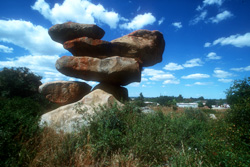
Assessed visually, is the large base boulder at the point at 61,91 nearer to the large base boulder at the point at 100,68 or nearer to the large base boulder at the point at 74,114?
the large base boulder at the point at 100,68

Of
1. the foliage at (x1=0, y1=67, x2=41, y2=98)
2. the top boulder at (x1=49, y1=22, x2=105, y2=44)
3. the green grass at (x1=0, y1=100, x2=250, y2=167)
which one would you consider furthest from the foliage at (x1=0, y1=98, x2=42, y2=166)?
the foliage at (x1=0, y1=67, x2=41, y2=98)

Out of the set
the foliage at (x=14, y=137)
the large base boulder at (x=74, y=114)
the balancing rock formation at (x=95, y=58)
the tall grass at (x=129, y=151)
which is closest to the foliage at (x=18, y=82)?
the balancing rock formation at (x=95, y=58)

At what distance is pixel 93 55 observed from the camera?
859 centimetres

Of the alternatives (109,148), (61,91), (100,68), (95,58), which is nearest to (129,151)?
(109,148)

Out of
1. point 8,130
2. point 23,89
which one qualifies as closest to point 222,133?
point 8,130

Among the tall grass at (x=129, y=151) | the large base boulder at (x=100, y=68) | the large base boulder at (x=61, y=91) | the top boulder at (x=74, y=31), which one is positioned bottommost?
the tall grass at (x=129, y=151)

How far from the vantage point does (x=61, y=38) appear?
28.5 feet

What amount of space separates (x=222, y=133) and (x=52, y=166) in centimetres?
536

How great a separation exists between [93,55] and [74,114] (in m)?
4.26

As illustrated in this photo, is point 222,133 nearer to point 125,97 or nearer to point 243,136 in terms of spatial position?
point 243,136

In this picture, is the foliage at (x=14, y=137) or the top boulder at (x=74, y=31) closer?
the foliage at (x=14, y=137)

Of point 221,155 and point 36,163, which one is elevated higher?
point 221,155

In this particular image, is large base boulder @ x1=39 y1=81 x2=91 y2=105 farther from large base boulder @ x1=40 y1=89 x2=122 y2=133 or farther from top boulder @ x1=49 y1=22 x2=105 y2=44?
top boulder @ x1=49 y1=22 x2=105 y2=44

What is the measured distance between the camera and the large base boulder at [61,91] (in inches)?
322
